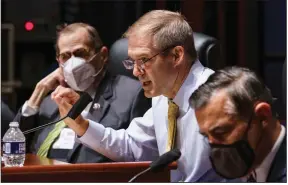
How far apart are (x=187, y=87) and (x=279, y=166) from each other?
583 mm

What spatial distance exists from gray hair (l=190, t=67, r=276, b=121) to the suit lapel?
0.89 m

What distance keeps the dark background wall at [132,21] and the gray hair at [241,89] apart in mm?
217

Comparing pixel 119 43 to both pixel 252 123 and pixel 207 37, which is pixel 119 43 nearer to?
pixel 207 37

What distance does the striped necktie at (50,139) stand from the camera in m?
3.09

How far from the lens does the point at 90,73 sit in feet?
10.2

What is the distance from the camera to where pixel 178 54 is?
2.56 m

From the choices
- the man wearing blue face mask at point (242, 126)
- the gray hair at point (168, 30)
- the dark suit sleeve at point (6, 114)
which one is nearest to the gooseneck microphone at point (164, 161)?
the man wearing blue face mask at point (242, 126)

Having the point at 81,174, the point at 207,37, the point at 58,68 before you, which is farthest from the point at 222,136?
the point at 58,68

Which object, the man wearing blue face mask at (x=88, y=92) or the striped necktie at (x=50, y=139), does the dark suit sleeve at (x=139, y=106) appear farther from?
the striped necktie at (x=50, y=139)

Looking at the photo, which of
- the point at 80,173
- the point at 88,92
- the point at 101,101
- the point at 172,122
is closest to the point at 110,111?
the point at 101,101

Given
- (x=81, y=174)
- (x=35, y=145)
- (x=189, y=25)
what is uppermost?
(x=189, y=25)

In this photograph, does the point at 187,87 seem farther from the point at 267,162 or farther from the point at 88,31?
the point at 88,31

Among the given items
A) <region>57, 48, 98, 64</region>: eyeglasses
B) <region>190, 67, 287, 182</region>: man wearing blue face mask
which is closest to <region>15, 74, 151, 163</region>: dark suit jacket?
<region>57, 48, 98, 64</region>: eyeglasses

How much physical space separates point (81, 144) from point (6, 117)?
671 mm
